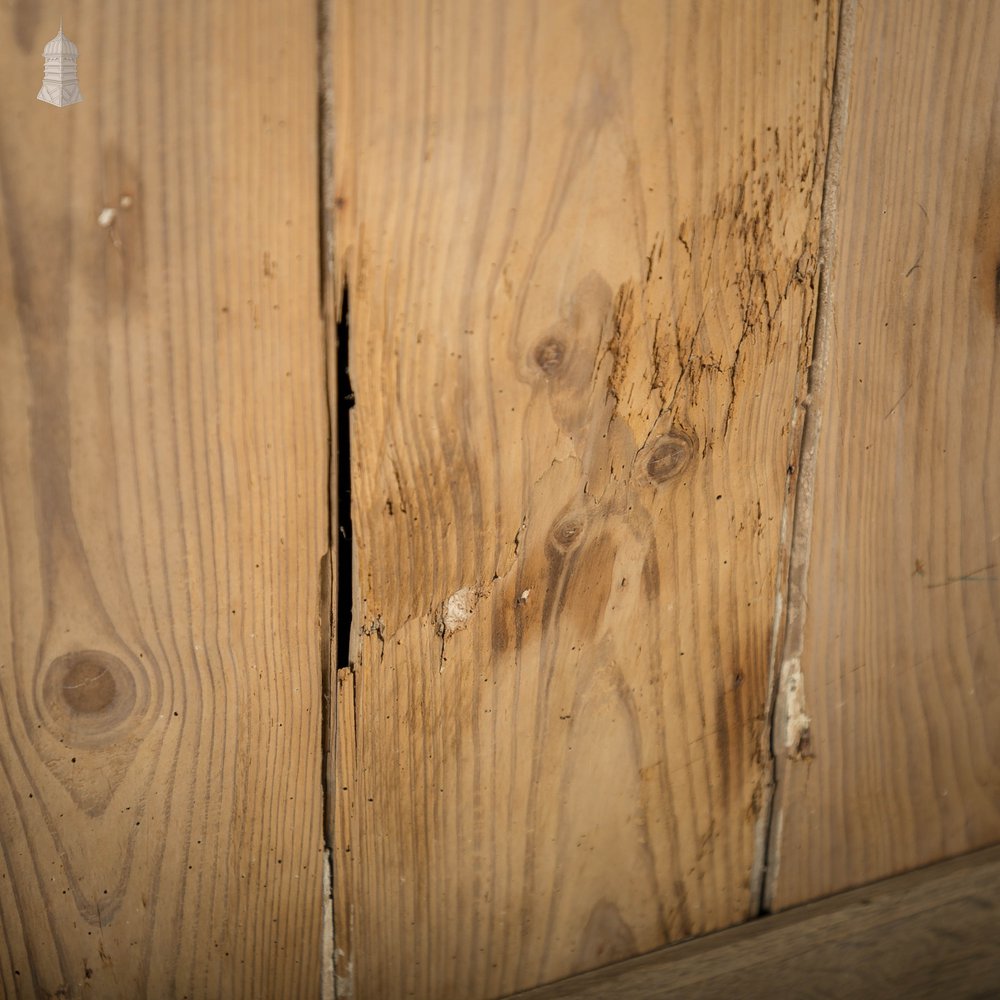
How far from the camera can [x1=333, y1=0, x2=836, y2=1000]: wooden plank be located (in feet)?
1.99

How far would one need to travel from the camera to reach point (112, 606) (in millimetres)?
614

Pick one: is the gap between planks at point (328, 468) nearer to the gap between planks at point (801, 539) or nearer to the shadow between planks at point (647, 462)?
the shadow between planks at point (647, 462)

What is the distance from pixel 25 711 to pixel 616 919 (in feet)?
1.64

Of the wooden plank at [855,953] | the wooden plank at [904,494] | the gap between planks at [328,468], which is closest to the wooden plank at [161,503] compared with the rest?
the gap between planks at [328,468]

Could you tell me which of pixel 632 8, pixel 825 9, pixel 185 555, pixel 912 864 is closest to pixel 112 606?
pixel 185 555

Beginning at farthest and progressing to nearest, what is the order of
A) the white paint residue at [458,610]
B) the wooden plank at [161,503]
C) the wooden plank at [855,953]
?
the wooden plank at [855,953] → the white paint residue at [458,610] → the wooden plank at [161,503]

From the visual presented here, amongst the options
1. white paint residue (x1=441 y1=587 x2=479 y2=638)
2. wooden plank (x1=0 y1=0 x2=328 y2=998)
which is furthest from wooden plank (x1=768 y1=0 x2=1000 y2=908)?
wooden plank (x1=0 y1=0 x2=328 y2=998)

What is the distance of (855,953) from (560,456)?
0.55 meters

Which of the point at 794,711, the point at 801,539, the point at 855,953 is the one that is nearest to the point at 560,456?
the point at 801,539

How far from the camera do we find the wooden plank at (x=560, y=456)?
1.99 ft

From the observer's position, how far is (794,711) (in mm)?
853

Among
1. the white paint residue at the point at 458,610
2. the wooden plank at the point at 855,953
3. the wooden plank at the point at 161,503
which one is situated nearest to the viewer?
the wooden plank at the point at 161,503

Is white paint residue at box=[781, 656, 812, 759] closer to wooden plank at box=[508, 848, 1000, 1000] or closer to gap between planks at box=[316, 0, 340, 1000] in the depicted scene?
wooden plank at box=[508, 848, 1000, 1000]

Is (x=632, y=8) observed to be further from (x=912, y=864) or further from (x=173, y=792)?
(x=912, y=864)
